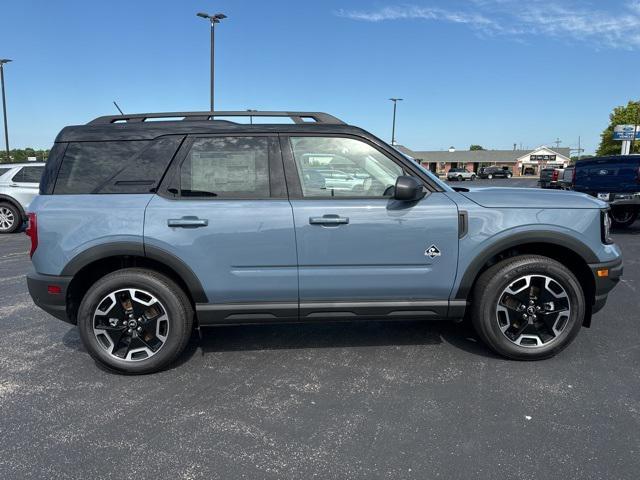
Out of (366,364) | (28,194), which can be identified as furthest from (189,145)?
(28,194)

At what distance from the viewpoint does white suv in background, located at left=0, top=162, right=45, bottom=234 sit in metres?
10.1

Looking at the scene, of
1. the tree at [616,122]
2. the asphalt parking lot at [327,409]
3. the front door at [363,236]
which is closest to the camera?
the asphalt parking lot at [327,409]

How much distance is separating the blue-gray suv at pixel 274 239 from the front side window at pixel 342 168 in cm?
1

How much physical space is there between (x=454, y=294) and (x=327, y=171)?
1352mm

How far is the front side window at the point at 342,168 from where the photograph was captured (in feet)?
10.5

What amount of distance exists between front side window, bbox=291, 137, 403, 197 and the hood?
66 centimetres

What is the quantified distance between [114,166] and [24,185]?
29.9ft

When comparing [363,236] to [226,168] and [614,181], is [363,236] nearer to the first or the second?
[226,168]

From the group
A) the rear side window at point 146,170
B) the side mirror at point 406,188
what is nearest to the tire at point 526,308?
the side mirror at point 406,188

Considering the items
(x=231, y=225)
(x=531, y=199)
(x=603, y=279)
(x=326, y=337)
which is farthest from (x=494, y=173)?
(x=231, y=225)

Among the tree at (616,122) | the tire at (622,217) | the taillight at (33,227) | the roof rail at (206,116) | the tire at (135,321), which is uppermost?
the tree at (616,122)

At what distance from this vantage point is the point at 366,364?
335 cm

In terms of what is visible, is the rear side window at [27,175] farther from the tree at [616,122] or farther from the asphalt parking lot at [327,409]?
the tree at [616,122]

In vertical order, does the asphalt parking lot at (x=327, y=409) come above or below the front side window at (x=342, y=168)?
below
